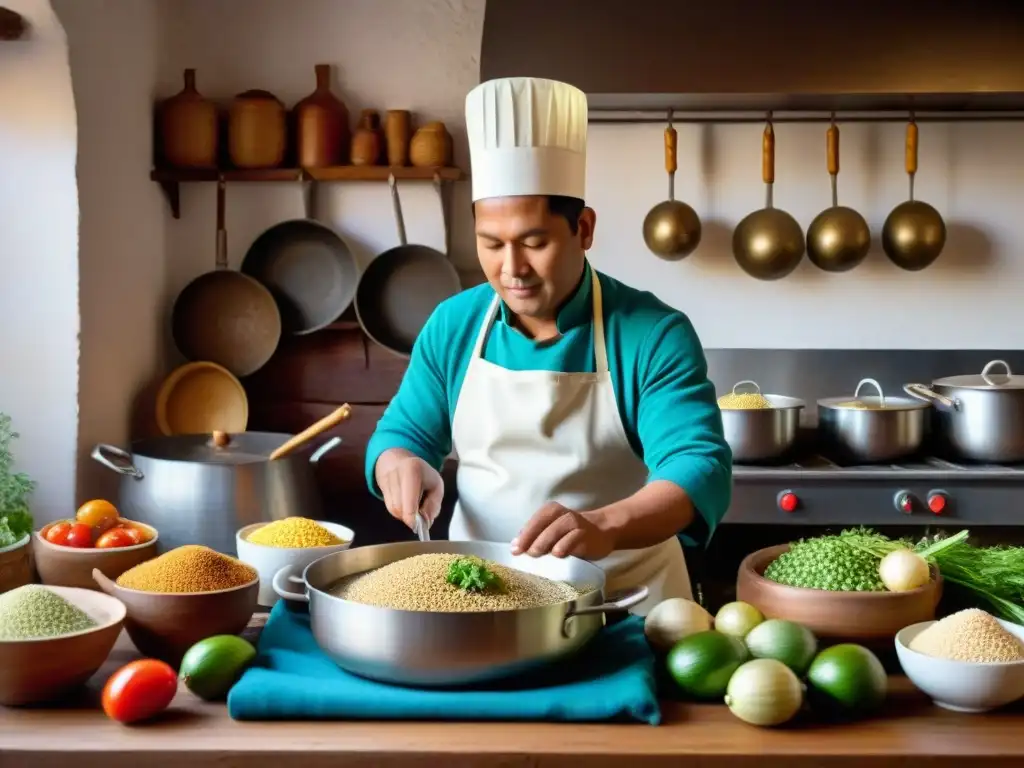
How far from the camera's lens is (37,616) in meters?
1.19

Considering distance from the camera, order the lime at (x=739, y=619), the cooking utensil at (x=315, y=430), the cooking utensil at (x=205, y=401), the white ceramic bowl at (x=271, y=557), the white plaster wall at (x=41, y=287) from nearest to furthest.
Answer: the lime at (x=739, y=619) < the white ceramic bowl at (x=271, y=557) < the cooking utensil at (x=315, y=430) < the white plaster wall at (x=41, y=287) < the cooking utensil at (x=205, y=401)

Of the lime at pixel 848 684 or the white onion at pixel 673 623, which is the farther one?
the white onion at pixel 673 623

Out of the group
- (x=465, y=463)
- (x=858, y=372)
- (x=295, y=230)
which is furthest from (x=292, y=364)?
(x=858, y=372)

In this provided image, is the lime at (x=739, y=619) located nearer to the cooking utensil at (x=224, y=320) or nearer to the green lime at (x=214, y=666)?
→ the green lime at (x=214, y=666)

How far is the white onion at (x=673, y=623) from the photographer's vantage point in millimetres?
1301

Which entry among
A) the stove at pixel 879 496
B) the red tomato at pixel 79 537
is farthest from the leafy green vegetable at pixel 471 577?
the stove at pixel 879 496

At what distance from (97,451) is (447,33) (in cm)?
170

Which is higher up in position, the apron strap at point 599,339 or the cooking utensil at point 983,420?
the apron strap at point 599,339

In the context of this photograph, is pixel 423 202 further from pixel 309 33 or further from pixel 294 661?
pixel 294 661

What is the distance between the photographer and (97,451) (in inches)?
91.6

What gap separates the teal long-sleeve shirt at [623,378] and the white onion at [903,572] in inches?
9.6

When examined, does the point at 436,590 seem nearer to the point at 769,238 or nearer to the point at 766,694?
the point at 766,694

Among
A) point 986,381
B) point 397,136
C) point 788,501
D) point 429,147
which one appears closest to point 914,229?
point 986,381

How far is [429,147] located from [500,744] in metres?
2.34
